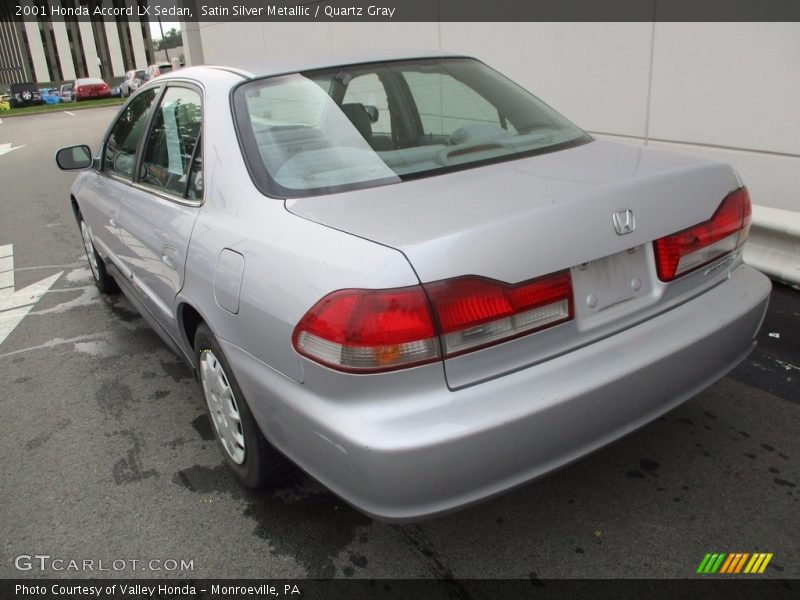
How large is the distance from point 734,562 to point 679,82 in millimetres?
4222

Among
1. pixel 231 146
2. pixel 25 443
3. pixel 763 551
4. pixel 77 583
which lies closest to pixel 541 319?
pixel 763 551

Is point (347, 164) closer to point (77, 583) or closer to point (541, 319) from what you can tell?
point (541, 319)

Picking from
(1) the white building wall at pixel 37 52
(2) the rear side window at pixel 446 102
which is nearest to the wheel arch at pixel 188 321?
(2) the rear side window at pixel 446 102

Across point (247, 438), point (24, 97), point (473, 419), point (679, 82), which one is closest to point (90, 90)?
point (24, 97)

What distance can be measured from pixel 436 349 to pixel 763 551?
1.36m

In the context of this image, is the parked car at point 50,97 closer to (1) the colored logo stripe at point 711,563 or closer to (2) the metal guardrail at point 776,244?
(2) the metal guardrail at point 776,244

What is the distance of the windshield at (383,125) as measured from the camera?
251 cm

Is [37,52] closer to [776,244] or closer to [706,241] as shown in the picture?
[776,244]

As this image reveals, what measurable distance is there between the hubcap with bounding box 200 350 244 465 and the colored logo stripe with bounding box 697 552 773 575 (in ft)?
5.48

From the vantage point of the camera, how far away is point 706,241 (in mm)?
2400

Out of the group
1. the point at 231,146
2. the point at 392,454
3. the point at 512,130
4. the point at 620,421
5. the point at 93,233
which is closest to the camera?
the point at 392,454

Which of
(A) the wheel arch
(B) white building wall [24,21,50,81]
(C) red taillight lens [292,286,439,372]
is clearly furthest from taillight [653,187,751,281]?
(B) white building wall [24,21,50,81]

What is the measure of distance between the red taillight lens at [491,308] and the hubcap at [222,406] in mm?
1036

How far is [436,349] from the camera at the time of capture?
74.9 inches
